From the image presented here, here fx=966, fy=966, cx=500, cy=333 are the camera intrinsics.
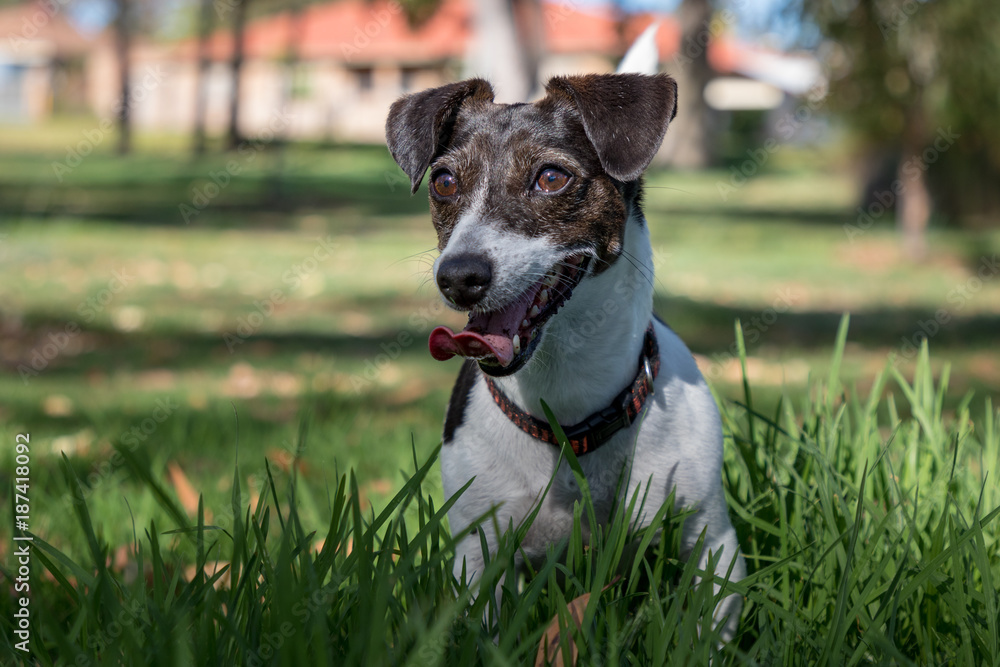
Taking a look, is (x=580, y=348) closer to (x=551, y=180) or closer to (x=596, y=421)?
(x=596, y=421)

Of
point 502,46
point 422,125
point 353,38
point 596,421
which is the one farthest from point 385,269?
point 353,38

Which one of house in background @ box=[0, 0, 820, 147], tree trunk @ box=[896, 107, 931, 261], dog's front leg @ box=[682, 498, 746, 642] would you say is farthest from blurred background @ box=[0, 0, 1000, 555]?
house in background @ box=[0, 0, 820, 147]

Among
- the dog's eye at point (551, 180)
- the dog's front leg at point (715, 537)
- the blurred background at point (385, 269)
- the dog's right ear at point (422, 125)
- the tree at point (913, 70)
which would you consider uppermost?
the tree at point (913, 70)

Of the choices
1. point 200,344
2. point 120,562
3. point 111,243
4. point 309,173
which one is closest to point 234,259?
point 111,243

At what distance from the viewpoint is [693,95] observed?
26.5 m

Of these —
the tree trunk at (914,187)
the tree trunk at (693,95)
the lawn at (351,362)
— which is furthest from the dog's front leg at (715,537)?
the tree trunk at (693,95)

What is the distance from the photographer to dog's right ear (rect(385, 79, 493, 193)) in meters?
2.91

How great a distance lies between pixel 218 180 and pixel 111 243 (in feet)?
30.8

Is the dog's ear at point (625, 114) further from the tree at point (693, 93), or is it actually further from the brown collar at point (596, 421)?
the tree at point (693, 93)

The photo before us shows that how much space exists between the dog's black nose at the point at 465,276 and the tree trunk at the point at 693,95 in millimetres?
20358

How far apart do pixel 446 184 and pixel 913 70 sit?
11.2m

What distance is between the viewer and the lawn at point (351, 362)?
9.14 feet

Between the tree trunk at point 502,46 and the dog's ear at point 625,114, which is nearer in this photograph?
the dog's ear at point 625,114

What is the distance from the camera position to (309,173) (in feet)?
87.1
